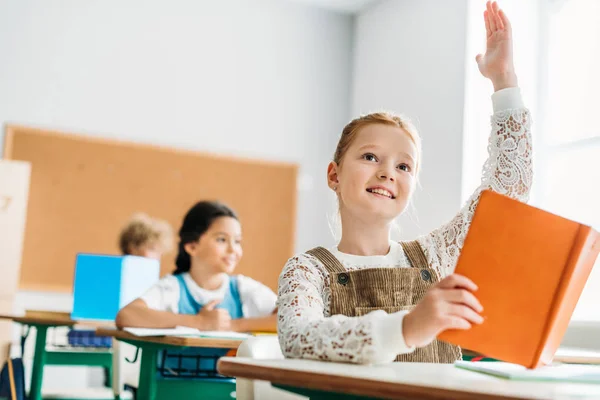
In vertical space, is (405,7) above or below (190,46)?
above

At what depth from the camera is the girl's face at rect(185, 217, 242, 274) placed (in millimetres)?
2832

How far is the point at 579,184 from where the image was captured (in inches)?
159

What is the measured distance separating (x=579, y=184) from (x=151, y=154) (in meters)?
2.81

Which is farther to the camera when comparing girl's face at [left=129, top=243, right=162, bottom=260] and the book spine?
girl's face at [left=129, top=243, right=162, bottom=260]

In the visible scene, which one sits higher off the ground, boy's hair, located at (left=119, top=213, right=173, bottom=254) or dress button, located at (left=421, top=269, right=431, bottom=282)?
boy's hair, located at (left=119, top=213, right=173, bottom=254)

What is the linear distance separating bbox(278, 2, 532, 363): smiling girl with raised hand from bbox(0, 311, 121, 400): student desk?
1.51 m

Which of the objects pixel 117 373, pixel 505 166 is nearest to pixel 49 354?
pixel 117 373

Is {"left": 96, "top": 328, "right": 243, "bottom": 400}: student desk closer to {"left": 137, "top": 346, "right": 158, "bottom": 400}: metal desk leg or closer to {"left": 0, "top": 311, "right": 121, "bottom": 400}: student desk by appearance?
{"left": 137, "top": 346, "right": 158, "bottom": 400}: metal desk leg

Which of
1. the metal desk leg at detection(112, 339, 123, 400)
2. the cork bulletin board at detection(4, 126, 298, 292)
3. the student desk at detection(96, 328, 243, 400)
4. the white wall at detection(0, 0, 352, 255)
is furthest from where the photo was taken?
the white wall at detection(0, 0, 352, 255)

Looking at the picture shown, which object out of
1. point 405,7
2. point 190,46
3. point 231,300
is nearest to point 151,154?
point 190,46

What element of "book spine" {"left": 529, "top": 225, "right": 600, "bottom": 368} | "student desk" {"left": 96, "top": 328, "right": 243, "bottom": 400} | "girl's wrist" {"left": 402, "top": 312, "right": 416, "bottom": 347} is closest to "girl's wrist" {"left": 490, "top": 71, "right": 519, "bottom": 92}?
"book spine" {"left": 529, "top": 225, "right": 600, "bottom": 368}

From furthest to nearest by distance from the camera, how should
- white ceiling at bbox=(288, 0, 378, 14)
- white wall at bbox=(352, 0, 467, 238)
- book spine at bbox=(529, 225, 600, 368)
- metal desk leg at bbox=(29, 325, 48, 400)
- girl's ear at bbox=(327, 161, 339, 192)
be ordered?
1. white ceiling at bbox=(288, 0, 378, 14)
2. white wall at bbox=(352, 0, 467, 238)
3. metal desk leg at bbox=(29, 325, 48, 400)
4. girl's ear at bbox=(327, 161, 339, 192)
5. book spine at bbox=(529, 225, 600, 368)

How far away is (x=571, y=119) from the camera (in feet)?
13.7

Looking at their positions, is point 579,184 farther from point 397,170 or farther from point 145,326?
point 397,170
